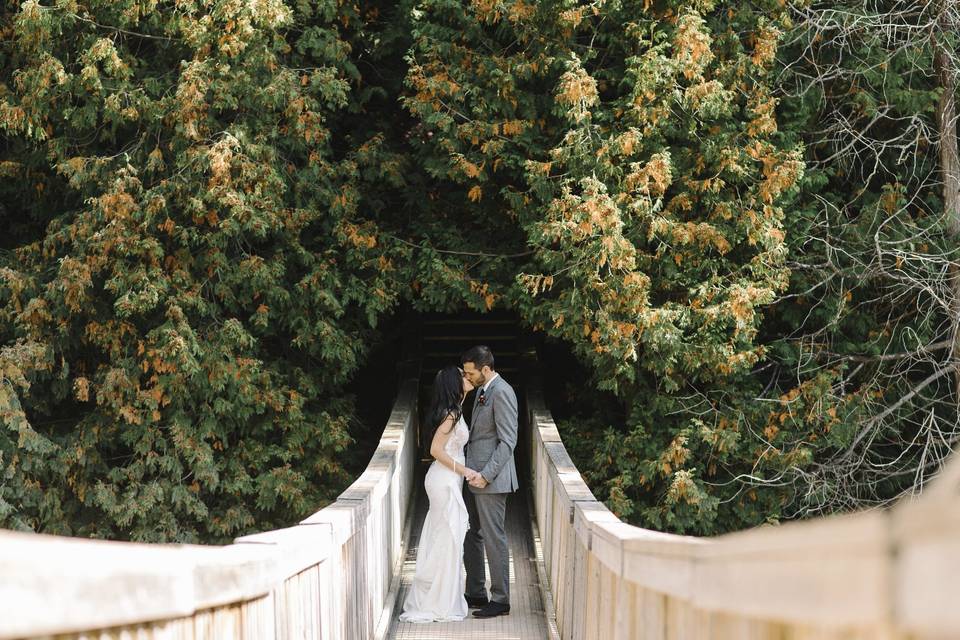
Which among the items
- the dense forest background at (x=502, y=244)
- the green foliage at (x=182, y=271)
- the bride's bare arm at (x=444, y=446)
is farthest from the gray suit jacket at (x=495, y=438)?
the green foliage at (x=182, y=271)

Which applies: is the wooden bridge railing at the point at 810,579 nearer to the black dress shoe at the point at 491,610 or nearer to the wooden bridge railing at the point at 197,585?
the wooden bridge railing at the point at 197,585

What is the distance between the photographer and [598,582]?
16.5 feet

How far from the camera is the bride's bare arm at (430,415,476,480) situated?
8.11m

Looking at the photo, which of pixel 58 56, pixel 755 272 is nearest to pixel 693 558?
pixel 755 272

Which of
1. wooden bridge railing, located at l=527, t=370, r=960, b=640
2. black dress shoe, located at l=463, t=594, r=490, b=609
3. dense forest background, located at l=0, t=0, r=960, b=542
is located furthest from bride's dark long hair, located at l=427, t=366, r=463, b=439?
dense forest background, located at l=0, t=0, r=960, b=542

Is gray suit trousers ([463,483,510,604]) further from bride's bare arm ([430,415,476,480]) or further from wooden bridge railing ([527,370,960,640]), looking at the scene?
wooden bridge railing ([527,370,960,640])

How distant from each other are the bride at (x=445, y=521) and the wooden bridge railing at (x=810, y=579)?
413 centimetres

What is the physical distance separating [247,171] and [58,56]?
9.99 ft

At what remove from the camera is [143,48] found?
14.9 meters

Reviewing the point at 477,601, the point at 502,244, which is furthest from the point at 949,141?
the point at 477,601

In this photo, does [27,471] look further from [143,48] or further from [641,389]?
[641,389]

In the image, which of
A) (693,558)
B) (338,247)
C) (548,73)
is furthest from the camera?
(338,247)

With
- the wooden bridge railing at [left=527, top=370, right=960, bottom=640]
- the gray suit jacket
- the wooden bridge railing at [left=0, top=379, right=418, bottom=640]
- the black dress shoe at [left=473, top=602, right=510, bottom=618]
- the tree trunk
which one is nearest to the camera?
the wooden bridge railing at [left=527, top=370, right=960, bottom=640]

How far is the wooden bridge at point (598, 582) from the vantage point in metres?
1.38
